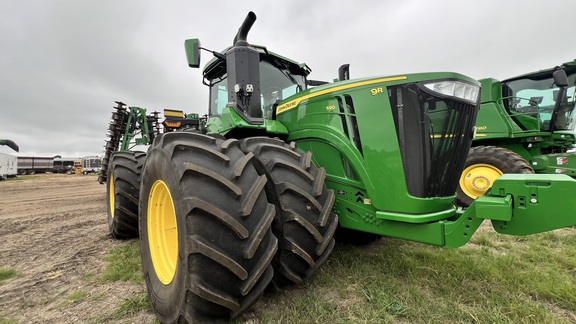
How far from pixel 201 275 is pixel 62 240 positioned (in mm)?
3558

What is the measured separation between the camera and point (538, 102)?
6.36 metres

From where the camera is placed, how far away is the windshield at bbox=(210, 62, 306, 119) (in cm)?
315

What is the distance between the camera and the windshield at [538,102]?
6191 millimetres

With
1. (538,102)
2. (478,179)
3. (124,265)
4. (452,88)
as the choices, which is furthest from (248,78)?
(538,102)

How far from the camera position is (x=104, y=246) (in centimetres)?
352

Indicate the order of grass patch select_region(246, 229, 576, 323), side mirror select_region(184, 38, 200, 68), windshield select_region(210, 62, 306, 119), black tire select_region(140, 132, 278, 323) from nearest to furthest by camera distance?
black tire select_region(140, 132, 278, 323), grass patch select_region(246, 229, 576, 323), side mirror select_region(184, 38, 200, 68), windshield select_region(210, 62, 306, 119)

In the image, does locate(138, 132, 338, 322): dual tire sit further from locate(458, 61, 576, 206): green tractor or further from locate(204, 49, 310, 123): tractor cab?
locate(458, 61, 576, 206): green tractor

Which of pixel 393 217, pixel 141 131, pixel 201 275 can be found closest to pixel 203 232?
pixel 201 275

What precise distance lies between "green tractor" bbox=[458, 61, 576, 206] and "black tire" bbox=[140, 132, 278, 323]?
561cm

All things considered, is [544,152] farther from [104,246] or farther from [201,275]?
[104,246]

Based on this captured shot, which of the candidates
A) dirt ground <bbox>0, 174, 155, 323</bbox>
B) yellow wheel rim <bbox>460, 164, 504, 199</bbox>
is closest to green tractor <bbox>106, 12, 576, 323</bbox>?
dirt ground <bbox>0, 174, 155, 323</bbox>

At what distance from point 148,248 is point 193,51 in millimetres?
1832

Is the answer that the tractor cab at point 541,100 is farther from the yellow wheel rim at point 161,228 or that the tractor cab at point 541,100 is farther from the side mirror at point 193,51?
the yellow wheel rim at point 161,228

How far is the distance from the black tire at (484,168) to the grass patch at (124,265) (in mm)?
5698
